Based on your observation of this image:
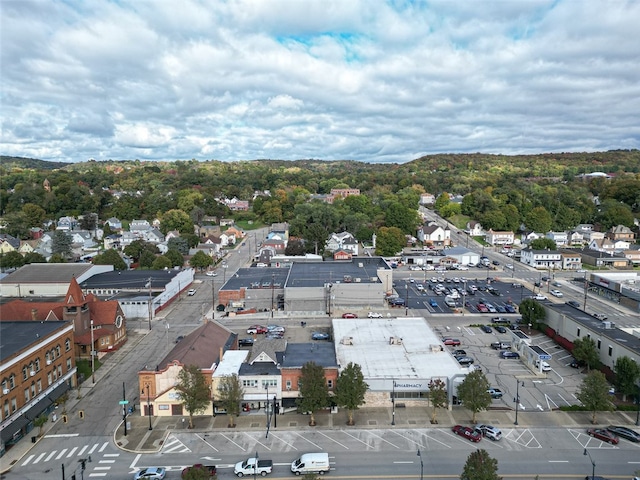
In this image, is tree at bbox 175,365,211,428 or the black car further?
tree at bbox 175,365,211,428

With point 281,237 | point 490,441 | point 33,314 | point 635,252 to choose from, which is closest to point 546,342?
point 490,441

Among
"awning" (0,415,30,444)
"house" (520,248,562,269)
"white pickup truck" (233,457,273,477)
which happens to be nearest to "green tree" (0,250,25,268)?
"awning" (0,415,30,444)

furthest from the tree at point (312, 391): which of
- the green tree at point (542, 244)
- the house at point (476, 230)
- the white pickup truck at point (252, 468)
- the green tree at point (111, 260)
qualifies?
the house at point (476, 230)

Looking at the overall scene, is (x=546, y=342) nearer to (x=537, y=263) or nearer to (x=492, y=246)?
(x=537, y=263)

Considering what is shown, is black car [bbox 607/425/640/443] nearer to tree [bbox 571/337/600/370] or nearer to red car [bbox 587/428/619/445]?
red car [bbox 587/428/619/445]

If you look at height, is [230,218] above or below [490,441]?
above

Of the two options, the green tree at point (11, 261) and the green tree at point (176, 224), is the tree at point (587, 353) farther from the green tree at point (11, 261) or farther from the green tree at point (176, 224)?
the green tree at point (176, 224)

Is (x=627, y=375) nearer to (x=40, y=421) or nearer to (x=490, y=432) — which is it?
(x=490, y=432)

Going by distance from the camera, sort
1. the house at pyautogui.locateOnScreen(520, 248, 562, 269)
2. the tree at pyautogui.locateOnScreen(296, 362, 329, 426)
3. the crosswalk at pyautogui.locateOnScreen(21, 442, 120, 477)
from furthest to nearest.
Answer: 1. the house at pyautogui.locateOnScreen(520, 248, 562, 269)
2. the tree at pyautogui.locateOnScreen(296, 362, 329, 426)
3. the crosswalk at pyautogui.locateOnScreen(21, 442, 120, 477)

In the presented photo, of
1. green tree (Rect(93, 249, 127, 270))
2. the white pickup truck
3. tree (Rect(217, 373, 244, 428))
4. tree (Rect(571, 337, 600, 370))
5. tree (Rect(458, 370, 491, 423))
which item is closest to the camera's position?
the white pickup truck
